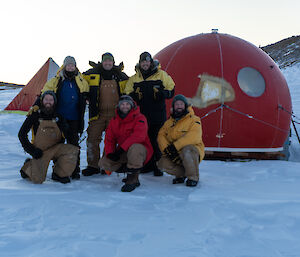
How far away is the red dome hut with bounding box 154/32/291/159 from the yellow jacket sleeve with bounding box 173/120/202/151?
5.12 ft

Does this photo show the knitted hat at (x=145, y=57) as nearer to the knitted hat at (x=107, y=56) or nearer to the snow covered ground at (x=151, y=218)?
the knitted hat at (x=107, y=56)

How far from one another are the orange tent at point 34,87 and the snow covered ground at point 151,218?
8085 millimetres

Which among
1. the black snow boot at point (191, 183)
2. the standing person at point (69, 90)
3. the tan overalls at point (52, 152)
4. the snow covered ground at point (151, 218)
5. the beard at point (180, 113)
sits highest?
the standing person at point (69, 90)

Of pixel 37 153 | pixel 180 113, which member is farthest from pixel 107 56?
pixel 37 153

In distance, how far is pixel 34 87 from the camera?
11648 mm

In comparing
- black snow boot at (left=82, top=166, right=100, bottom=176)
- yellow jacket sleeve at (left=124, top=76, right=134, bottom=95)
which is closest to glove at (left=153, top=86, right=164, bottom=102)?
yellow jacket sleeve at (left=124, top=76, right=134, bottom=95)

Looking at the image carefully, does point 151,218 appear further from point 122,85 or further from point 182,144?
point 122,85

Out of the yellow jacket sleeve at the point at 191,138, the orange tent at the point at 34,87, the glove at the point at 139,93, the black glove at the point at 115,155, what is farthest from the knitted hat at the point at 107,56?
the orange tent at the point at 34,87

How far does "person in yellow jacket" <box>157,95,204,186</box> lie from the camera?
375 cm

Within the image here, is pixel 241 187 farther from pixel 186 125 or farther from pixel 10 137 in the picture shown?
pixel 10 137

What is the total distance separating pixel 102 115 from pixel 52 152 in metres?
0.94

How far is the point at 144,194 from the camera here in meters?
3.35

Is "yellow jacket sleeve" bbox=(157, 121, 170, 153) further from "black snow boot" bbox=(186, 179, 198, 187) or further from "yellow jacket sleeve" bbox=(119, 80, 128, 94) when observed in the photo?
"yellow jacket sleeve" bbox=(119, 80, 128, 94)

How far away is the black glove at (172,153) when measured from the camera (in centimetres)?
383
